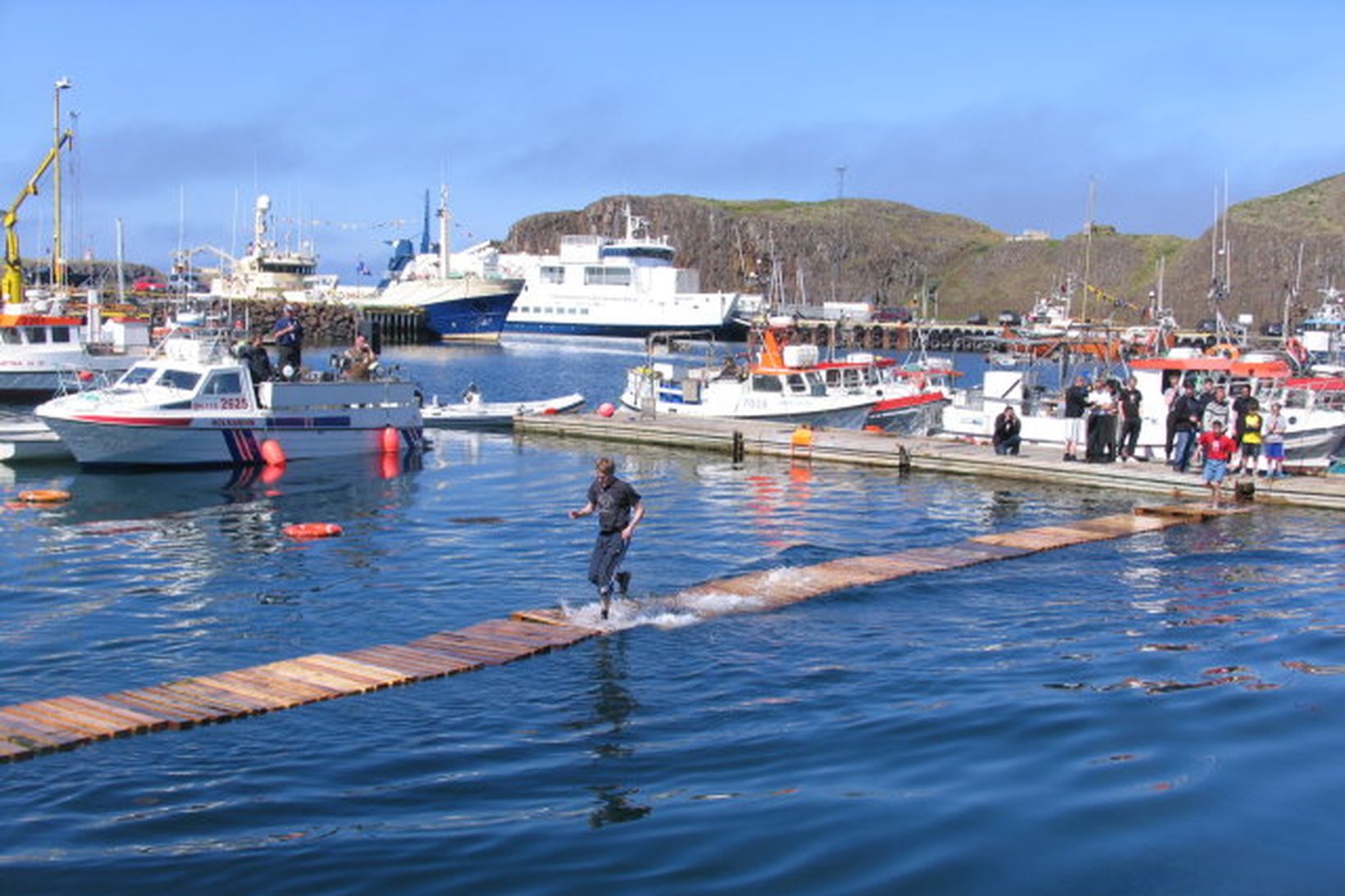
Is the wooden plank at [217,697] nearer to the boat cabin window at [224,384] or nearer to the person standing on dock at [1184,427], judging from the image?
the boat cabin window at [224,384]

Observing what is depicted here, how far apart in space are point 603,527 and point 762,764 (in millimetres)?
5000

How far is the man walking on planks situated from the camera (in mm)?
15141

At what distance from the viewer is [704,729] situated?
11758mm

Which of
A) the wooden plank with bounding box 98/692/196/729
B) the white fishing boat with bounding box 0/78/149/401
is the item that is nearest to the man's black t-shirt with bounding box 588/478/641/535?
the wooden plank with bounding box 98/692/196/729

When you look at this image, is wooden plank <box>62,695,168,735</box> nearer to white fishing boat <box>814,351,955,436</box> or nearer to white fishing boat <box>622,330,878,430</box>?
white fishing boat <box>622,330,878,430</box>

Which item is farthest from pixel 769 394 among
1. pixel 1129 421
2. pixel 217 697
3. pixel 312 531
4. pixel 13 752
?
pixel 13 752

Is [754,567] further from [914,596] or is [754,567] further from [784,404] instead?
[784,404]

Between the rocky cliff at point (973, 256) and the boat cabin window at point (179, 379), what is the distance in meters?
115

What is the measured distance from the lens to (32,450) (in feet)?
102

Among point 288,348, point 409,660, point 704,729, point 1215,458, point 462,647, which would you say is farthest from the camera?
point 288,348

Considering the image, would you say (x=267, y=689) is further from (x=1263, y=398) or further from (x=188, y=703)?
(x=1263, y=398)

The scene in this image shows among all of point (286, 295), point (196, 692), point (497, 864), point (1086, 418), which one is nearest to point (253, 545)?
point (196, 692)

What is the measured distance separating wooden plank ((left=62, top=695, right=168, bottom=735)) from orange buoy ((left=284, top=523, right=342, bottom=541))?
34.1 feet

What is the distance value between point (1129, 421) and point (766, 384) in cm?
1203
